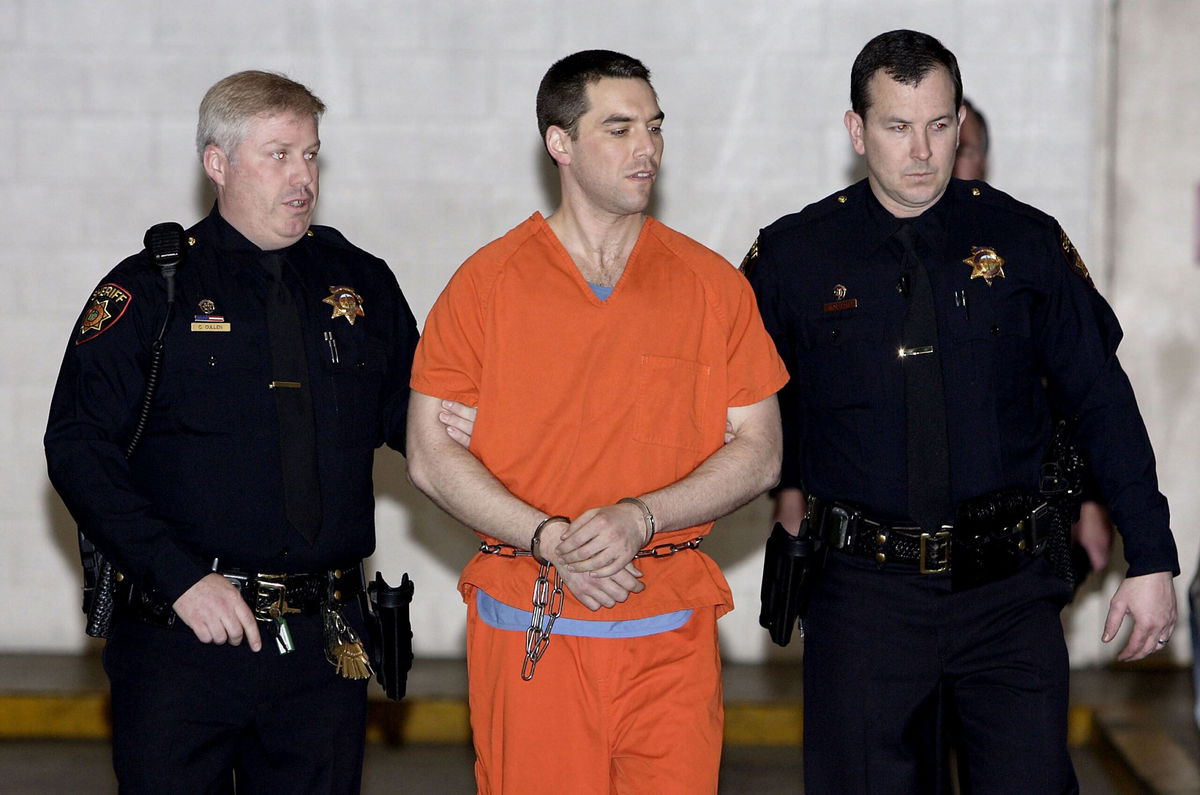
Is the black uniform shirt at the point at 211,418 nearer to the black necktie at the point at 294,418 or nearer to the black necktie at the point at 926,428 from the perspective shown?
the black necktie at the point at 294,418

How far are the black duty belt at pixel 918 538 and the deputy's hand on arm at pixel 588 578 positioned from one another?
58 centimetres

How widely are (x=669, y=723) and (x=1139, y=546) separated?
3.45ft

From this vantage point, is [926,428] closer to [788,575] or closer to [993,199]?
[788,575]

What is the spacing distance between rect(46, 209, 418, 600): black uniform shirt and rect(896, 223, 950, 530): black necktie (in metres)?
1.07

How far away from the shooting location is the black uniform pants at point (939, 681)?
308 centimetres

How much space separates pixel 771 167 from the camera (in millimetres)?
5586

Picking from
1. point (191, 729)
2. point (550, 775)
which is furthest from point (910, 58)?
point (191, 729)

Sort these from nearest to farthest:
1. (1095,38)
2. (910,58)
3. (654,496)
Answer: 1. (654,496)
2. (910,58)
3. (1095,38)

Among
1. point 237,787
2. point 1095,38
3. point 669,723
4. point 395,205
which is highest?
point 1095,38

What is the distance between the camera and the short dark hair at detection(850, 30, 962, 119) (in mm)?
3098

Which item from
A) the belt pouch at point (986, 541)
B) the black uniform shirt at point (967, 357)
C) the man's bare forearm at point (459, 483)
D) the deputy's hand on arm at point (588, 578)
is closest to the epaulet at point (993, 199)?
the black uniform shirt at point (967, 357)

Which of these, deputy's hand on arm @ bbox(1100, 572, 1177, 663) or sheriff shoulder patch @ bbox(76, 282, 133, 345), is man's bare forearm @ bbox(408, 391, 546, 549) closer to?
sheriff shoulder patch @ bbox(76, 282, 133, 345)

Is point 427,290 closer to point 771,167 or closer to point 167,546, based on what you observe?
point 771,167

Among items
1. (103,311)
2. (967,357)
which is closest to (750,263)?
(967,357)
